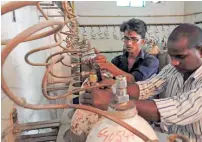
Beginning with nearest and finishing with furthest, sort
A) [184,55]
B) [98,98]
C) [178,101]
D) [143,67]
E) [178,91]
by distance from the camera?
[98,98] < [178,101] < [184,55] < [178,91] < [143,67]

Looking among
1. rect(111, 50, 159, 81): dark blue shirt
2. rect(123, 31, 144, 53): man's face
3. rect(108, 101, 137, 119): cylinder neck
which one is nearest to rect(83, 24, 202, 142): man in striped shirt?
rect(108, 101, 137, 119): cylinder neck

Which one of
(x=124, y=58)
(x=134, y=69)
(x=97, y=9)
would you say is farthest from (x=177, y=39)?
(x=97, y=9)

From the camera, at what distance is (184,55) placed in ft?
2.36

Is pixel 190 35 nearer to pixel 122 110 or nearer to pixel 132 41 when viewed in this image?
pixel 122 110

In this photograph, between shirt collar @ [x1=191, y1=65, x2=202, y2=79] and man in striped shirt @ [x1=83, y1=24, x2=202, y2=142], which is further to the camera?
shirt collar @ [x1=191, y1=65, x2=202, y2=79]

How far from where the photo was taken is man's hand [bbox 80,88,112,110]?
0.46m

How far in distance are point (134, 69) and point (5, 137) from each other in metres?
1.07

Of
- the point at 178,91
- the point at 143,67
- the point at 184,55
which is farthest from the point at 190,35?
the point at 143,67

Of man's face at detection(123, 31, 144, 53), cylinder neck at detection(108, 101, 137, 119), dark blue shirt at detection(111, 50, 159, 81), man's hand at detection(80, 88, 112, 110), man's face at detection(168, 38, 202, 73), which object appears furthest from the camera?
man's face at detection(123, 31, 144, 53)

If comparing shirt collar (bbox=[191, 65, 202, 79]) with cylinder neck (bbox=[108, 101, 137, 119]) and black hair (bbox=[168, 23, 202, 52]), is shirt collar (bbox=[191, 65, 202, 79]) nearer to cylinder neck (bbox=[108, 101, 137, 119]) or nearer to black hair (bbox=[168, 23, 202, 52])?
black hair (bbox=[168, 23, 202, 52])

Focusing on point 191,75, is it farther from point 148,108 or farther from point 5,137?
point 5,137

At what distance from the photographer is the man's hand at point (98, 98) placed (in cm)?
46

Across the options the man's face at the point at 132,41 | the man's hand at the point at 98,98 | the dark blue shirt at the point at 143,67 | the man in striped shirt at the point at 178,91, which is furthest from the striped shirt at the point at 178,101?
the man's face at the point at 132,41

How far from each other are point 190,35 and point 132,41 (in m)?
0.72
